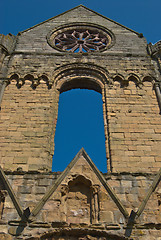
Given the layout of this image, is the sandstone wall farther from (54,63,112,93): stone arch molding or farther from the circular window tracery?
the circular window tracery

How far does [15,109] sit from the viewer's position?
30.8 feet

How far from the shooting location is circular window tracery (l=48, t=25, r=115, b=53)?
13.4 metres

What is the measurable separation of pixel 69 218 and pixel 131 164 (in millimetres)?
2401

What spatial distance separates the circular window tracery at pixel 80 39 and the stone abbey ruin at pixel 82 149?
0.16 ft

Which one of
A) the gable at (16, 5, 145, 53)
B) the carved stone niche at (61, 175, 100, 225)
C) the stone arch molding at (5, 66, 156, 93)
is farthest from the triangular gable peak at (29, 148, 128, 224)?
the gable at (16, 5, 145, 53)

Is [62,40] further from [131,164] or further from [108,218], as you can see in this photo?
[108,218]

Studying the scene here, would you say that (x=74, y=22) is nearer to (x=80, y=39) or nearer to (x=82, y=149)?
(x=80, y=39)

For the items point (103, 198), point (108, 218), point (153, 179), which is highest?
point (153, 179)

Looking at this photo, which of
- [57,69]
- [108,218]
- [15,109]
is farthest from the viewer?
[57,69]

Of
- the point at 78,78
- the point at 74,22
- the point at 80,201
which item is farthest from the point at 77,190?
Result: the point at 74,22

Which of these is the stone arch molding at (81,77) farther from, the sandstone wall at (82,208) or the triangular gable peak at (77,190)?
the sandstone wall at (82,208)

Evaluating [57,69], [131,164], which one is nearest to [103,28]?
[57,69]

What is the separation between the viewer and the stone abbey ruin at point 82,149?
6078 mm

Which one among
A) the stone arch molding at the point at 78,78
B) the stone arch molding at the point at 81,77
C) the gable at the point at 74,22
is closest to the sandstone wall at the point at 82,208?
the stone arch molding at the point at 78,78
